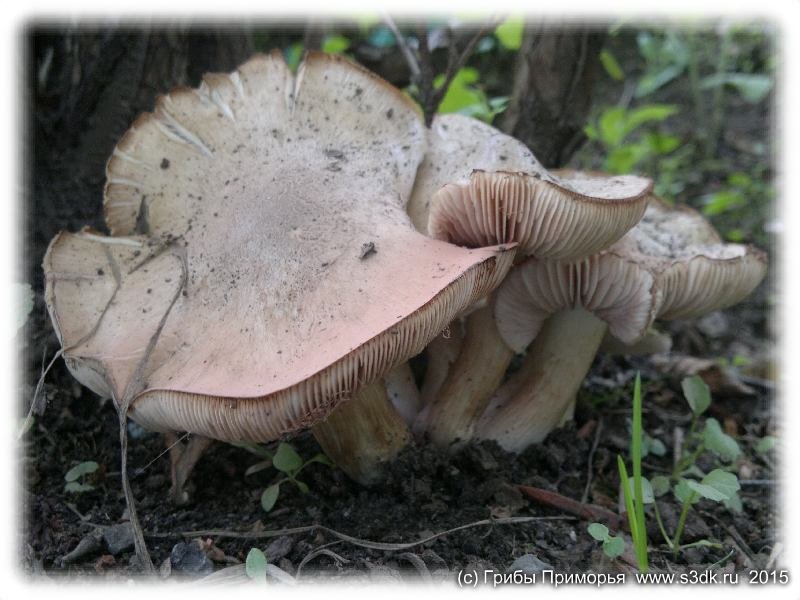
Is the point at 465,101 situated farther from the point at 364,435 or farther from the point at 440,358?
the point at 364,435

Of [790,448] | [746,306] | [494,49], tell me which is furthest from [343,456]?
[494,49]

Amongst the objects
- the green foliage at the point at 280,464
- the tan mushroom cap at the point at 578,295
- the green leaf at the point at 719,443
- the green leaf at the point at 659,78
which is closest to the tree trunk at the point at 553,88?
the tan mushroom cap at the point at 578,295

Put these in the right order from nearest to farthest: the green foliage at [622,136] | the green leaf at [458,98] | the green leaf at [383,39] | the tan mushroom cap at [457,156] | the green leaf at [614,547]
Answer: the green leaf at [614,547] < the tan mushroom cap at [457,156] < the green leaf at [458,98] < the green leaf at [383,39] < the green foliage at [622,136]

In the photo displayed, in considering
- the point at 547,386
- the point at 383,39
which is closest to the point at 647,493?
the point at 547,386

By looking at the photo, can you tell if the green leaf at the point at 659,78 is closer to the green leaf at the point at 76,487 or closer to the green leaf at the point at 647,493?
the green leaf at the point at 647,493

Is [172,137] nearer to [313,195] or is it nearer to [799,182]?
[313,195]

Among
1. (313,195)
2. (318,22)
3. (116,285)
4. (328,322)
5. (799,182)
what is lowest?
(116,285)
